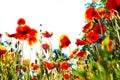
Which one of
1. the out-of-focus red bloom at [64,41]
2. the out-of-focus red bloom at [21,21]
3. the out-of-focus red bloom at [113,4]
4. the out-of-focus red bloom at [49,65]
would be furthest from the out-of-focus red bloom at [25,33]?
the out-of-focus red bloom at [113,4]

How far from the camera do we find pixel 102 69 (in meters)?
0.72

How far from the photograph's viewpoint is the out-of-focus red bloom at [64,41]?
4.07 meters

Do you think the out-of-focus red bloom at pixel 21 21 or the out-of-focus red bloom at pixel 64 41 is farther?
the out-of-focus red bloom at pixel 64 41

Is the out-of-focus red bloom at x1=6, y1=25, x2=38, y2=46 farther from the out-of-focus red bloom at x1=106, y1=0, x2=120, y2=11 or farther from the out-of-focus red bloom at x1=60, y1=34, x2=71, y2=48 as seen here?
the out-of-focus red bloom at x1=106, y1=0, x2=120, y2=11

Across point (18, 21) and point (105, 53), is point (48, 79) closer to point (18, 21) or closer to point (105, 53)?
point (18, 21)

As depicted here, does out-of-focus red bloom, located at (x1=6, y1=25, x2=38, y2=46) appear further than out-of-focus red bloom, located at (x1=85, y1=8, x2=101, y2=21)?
Yes

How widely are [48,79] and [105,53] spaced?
2699 millimetres

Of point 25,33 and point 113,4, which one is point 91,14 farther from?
point 25,33

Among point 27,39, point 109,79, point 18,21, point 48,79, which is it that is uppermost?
point 18,21

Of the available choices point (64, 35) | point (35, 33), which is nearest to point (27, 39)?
point (35, 33)

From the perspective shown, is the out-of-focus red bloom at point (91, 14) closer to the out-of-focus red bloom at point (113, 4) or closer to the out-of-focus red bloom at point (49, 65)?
the out-of-focus red bloom at point (113, 4)

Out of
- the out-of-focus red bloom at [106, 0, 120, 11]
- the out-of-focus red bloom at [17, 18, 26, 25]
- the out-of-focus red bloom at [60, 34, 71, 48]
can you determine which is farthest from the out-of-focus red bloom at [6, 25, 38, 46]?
the out-of-focus red bloom at [106, 0, 120, 11]

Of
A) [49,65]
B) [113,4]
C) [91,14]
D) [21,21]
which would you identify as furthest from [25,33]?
[113,4]

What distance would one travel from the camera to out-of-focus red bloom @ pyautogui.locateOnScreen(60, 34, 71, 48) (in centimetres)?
407
